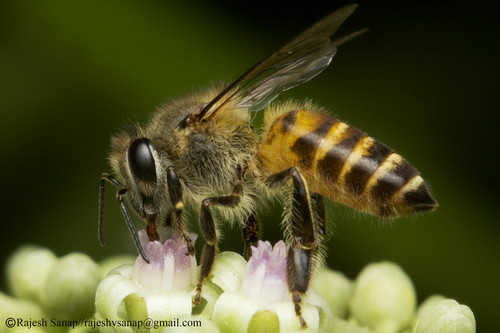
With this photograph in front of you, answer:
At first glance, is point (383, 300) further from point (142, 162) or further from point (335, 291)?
point (142, 162)

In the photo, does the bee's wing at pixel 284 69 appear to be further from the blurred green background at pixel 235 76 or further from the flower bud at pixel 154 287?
the blurred green background at pixel 235 76

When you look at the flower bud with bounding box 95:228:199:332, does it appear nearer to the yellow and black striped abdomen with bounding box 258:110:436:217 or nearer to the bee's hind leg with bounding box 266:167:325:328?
the bee's hind leg with bounding box 266:167:325:328

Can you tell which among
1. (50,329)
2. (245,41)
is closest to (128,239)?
(50,329)

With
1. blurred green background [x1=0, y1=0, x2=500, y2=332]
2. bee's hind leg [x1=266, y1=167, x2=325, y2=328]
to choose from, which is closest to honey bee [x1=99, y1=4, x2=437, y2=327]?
bee's hind leg [x1=266, y1=167, x2=325, y2=328]

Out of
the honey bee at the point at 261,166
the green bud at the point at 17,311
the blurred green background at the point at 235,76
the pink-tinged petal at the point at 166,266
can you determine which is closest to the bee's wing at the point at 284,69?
the honey bee at the point at 261,166

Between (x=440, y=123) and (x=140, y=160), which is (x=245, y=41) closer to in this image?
(x=440, y=123)

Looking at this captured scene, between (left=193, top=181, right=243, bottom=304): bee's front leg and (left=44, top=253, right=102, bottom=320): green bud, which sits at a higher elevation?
(left=193, top=181, right=243, bottom=304): bee's front leg

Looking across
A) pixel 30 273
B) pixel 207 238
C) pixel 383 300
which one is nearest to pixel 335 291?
pixel 383 300

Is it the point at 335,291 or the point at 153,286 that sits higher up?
the point at 153,286
